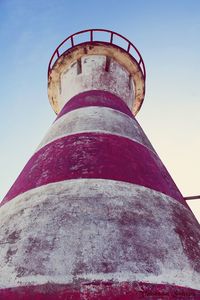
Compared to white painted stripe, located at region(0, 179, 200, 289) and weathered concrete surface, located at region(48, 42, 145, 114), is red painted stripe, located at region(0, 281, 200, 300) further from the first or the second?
weathered concrete surface, located at region(48, 42, 145, 114)

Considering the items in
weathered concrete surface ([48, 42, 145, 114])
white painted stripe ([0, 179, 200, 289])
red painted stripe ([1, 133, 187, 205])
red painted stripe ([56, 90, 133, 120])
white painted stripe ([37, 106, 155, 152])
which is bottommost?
white painted stripe ([0, 179, 200, 289])

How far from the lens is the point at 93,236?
2.43 metres

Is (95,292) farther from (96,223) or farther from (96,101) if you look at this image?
(96,101)

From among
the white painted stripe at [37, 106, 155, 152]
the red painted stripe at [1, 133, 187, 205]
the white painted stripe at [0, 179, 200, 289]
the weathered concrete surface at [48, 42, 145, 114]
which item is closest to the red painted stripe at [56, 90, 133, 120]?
the white painted stripe at [37, 106, 155, 152]

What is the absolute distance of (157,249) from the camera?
2.45 metres

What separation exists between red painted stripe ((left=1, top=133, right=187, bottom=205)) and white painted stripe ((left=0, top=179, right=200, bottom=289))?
5.2 inches

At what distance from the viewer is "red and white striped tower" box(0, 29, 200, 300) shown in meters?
2.13

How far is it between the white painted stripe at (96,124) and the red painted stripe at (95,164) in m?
0.16

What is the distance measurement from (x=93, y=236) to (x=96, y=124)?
1.92 m

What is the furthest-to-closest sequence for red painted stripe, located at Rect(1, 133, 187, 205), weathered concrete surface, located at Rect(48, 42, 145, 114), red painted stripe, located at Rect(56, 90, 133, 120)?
weathered concrete surface, located at Rect(48, 42, 145, 114) → red painted stripe, located at Rect(56, 90, 133, 120) → red painted stripe, located at Rect(1, 133, 187, 205)

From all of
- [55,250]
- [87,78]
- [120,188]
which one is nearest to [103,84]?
[87,78]

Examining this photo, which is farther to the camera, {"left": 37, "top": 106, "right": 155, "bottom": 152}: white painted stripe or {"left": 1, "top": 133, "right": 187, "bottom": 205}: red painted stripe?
{"left": 37, "top": 106, "right": 155, "bottom": 152}: white painted stripe

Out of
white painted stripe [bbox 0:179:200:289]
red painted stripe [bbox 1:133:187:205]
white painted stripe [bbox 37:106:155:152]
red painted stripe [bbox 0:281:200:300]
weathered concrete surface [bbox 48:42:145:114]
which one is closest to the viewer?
red painted stripe [bbox 0:281:200:300]

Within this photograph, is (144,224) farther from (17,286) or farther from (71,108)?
(71,108)
